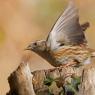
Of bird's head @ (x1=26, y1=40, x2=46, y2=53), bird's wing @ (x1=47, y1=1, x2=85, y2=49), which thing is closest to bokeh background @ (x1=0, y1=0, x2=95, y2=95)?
bird's head @ (x1=26, y1=40, x2=46, y2=53)

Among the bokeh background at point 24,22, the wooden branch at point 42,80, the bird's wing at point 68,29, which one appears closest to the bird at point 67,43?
the bird's wing at point 68,29

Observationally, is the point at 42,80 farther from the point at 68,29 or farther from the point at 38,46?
the point at 38,46

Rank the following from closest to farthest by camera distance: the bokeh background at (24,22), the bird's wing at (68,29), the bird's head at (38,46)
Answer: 1. the bird's wing at (68,29)
2. the bird's head at (38,46)
3. the bokeh background at (24,22)

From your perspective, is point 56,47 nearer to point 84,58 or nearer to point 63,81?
point 84,58

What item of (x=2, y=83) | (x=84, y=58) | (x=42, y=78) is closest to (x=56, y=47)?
(x=84, y=58)

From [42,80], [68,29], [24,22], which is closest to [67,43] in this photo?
[68,29]

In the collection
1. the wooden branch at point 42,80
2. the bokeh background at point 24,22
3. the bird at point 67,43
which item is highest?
the bokeh background at point 24,22

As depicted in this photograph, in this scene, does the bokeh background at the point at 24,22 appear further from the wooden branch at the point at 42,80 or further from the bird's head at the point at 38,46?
the wooden branch at the point at 42,80
